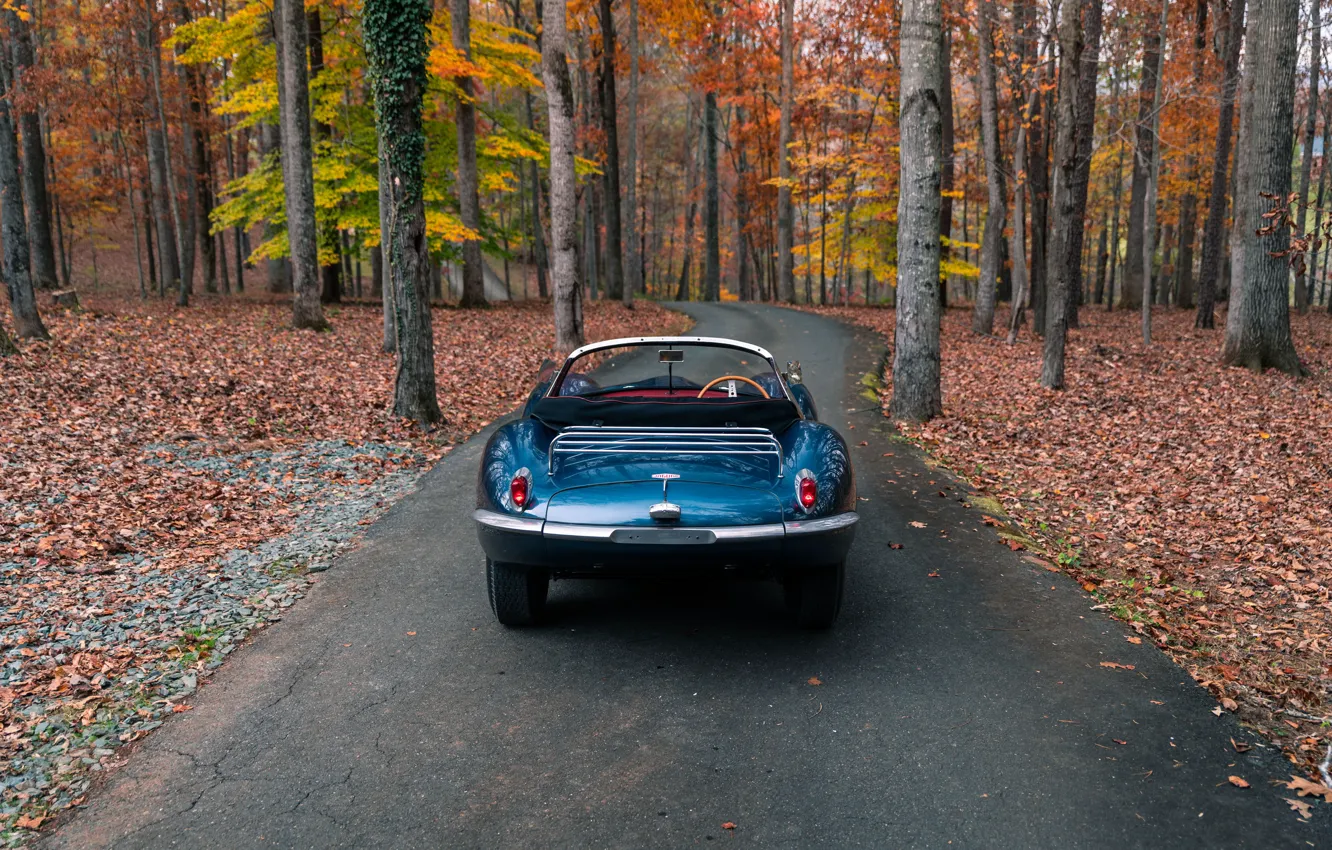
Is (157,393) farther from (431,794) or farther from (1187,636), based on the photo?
(1187,636)

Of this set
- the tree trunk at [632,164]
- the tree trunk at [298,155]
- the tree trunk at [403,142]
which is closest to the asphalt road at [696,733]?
the tree trunk at [403,142]

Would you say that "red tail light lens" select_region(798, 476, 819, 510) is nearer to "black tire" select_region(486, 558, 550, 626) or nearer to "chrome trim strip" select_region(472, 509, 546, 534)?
"chrome trim strip" select_region(472, 509, 546, 534)

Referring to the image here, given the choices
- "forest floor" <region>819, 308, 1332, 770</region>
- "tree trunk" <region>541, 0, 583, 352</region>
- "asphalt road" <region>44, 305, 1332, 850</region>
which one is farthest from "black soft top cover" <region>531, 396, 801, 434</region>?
"tree trunk" <region>541, 0, 583, 352</region>

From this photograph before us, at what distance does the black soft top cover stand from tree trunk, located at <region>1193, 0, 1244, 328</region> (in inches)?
772

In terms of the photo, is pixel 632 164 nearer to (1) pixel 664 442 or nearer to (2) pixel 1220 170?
(2) pixel 1220 170

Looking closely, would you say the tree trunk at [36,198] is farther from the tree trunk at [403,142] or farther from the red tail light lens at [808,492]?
the red tail light lens at [808,492]

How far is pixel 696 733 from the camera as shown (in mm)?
3586

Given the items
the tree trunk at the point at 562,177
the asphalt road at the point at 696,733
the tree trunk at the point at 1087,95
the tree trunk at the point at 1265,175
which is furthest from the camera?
the tree trunk at the point at 1087,95

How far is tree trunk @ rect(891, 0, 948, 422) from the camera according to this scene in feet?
32.3

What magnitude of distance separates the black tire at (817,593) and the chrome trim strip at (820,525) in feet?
0.81

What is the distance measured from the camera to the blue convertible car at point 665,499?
3.98 meters

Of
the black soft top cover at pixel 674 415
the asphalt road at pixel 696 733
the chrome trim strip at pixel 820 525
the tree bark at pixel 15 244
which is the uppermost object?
the tree bark at pixel 15 244

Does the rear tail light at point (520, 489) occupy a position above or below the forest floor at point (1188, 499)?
above

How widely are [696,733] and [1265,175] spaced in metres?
14.1
